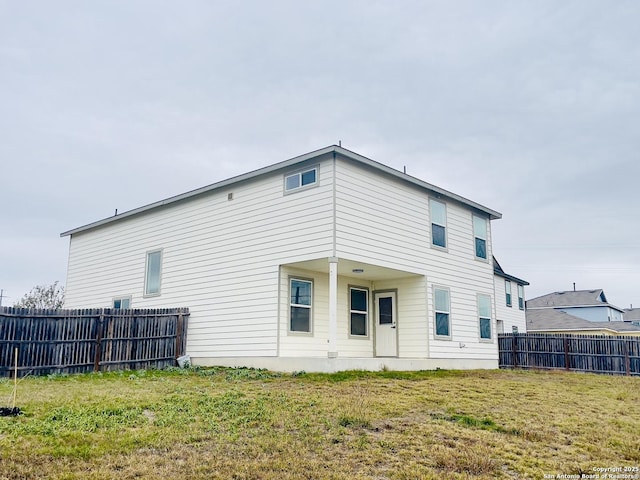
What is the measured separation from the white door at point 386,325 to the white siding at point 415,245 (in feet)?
0.86

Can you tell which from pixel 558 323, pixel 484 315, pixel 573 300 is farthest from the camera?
pixel 573 300

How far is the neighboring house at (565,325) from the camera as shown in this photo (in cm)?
3541

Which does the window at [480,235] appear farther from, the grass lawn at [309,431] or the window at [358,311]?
the grass lawn at [309,431]

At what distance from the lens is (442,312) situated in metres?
15.9

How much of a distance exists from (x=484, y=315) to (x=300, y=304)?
23.1ft

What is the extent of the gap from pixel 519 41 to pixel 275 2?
706 cm

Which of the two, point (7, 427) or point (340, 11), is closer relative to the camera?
point (7, 427)

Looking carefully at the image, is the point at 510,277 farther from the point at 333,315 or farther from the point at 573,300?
the point at 333,315

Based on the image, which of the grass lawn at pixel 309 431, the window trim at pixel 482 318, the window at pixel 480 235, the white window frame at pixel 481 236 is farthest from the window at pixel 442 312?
the grass lawn at pixel 309 431

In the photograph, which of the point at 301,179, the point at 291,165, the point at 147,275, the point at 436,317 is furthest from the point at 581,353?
the point at 147,275

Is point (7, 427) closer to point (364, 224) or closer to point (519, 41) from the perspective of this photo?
point (364, 224)

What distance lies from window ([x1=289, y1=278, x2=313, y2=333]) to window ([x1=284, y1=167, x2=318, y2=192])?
237cm

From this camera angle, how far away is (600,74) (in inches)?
655

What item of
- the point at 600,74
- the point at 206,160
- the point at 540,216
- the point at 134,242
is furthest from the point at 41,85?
the point at 540,216
